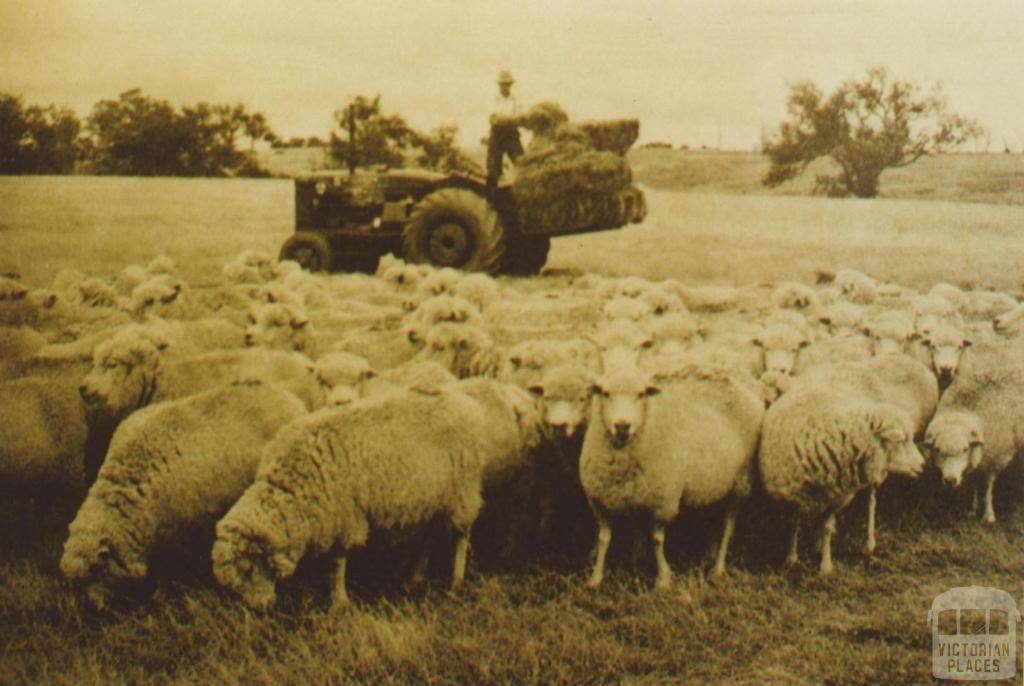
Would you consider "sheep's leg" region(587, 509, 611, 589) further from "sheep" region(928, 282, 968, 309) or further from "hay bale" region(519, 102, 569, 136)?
"sheep" region(928, 282, 968, 309)

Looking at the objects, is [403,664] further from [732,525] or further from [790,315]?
[790,315]

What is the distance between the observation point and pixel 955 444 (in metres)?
6.51

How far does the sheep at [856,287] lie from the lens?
998 cm

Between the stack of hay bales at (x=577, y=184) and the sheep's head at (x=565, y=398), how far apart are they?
4.22 m

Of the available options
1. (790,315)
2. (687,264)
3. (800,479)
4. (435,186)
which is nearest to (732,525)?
(800,479)

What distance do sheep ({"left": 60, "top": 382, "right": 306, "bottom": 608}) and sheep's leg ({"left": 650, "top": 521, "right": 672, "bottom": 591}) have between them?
2366 mm

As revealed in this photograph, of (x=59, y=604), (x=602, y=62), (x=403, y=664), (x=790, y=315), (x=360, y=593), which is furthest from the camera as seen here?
(x=790, y=315)

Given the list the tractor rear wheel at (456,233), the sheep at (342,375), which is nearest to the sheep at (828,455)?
the sheep at (342,375)

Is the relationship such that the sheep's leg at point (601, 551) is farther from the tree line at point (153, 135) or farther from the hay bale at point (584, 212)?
the hay bale at point (584, 212)

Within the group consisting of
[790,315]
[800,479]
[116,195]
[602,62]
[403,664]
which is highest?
[602,62]

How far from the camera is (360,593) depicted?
18.4 feet

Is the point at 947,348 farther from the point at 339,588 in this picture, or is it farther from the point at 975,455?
the point at 339,588

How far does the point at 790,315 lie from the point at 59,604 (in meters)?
6.69
